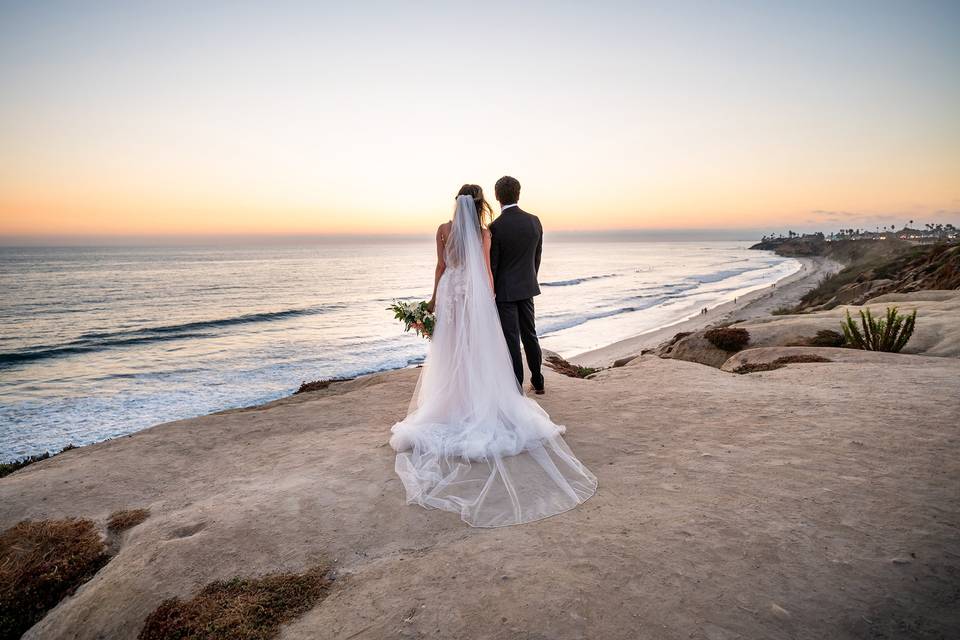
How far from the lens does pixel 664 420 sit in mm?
6664

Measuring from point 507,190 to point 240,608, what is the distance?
5722 mm

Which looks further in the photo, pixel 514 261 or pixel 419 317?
pixel 514 261

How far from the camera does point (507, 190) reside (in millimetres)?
6969

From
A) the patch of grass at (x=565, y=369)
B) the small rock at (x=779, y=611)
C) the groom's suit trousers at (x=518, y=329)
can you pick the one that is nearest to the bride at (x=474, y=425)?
the groom's suit trousers at (x=518, y=329)

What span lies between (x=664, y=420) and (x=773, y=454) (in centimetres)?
166

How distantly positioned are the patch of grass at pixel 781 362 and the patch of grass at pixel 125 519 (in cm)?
1040

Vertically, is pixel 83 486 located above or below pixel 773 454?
below

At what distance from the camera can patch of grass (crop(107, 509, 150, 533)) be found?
5.03 meters

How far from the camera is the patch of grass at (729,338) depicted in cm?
1336

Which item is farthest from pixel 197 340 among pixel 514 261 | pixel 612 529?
pixel 612 529

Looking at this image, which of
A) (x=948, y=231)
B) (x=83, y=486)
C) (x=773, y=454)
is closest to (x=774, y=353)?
(x=773, y=454)

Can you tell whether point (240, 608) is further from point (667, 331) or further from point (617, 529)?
point (667, 331)

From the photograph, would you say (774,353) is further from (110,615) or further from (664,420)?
(110,615)

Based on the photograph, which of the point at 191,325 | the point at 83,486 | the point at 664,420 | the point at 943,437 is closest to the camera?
the point at 943,437
